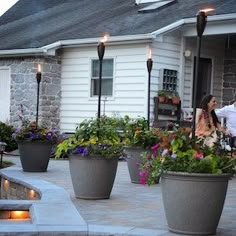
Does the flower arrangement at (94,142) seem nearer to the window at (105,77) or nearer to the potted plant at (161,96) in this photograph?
the potted plant at (161,96)

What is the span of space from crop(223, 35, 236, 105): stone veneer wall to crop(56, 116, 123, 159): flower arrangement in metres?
8.94

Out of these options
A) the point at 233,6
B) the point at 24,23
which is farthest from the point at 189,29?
the point at 24,23

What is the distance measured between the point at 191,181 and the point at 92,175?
2.46 m

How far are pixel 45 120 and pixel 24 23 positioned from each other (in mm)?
6181

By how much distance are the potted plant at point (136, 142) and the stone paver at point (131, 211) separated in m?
0.27

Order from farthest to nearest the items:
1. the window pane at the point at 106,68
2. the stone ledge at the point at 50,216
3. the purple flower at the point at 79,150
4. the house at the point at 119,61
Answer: the window pane at the point at 106,68
the house at the point at 119,61
the purple flower at the point at 79,150
the stone ledge at the point at 50,216

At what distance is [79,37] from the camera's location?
648 inches

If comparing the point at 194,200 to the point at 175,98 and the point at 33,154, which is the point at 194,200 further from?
the point at 175,98

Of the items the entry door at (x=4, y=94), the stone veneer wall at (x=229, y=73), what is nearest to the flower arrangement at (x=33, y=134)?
the entry door at (x=4, y=94)

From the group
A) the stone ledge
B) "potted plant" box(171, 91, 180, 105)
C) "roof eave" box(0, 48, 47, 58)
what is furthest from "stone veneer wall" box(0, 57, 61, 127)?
the stone ledge

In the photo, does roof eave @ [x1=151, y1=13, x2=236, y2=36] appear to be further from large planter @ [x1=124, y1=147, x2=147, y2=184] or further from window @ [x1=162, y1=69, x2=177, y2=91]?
large planter @ [x1=124, y1=147, x2=147, y2=184]

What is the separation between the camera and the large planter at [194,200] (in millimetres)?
5637

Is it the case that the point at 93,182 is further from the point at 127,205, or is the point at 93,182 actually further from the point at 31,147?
the point at 31,147

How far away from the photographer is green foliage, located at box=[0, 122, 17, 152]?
16625 mm
